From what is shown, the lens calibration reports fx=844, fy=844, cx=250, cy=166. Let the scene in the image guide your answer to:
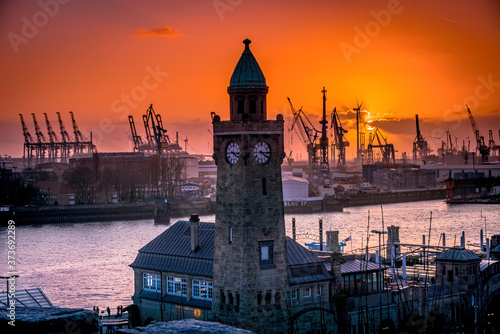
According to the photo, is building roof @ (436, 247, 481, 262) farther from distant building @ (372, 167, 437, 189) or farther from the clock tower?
distant building @ (372, 167, 437, 189)

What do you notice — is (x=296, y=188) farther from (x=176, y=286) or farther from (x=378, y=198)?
Result: (x=176, y=286)

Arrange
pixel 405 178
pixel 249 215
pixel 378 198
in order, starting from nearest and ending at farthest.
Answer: pixel 249 215 → pixel 378 198 → pixel 405 178

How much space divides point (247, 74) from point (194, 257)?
4.69m

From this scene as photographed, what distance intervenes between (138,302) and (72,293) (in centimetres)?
1322

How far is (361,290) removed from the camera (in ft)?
68.5

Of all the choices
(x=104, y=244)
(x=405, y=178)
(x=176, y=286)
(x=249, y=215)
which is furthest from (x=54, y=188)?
(x=249, y=215)

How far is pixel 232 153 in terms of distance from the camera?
59.6 ft

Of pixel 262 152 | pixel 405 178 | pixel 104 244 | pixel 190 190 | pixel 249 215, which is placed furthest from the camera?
pixel 405 178

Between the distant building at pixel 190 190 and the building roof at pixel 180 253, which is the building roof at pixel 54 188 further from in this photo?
the building roof at pixel 180 253

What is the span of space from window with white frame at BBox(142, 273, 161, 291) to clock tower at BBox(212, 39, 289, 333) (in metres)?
2.87

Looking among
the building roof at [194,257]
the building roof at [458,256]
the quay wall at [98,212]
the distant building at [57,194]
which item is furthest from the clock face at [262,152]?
the distant building at [57,194]

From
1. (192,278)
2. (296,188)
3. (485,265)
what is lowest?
(485,265)

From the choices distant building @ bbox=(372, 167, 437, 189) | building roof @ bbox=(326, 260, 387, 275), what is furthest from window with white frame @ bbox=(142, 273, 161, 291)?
distant building @ bbox=(372, 167, 437, 189)

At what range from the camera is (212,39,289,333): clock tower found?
17.9 m
